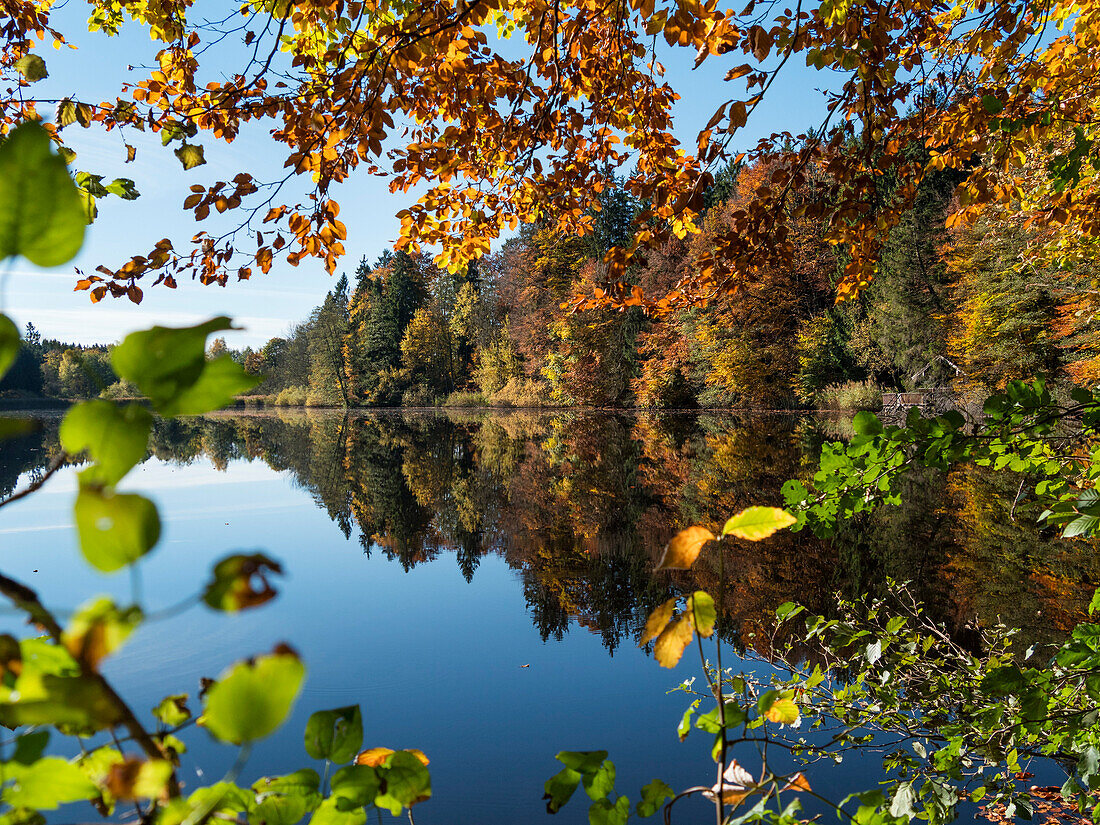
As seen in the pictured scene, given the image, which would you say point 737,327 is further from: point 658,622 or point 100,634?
point 100,634

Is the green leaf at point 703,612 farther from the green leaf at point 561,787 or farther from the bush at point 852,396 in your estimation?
the bush at point 852,396

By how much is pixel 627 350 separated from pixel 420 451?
54.4ft

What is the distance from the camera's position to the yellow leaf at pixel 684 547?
1.66 ft

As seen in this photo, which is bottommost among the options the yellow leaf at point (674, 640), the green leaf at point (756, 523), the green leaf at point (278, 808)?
the green leaf at point (278, 808)

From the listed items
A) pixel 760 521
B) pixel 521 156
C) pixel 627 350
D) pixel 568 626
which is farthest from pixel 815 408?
pixel 760 521

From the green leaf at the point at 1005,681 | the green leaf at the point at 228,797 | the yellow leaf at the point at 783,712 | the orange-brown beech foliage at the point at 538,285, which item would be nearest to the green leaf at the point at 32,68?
the green leaf at the point at 228,797

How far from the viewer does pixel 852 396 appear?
21641 millimetres

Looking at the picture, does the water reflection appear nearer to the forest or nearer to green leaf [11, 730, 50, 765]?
the forest

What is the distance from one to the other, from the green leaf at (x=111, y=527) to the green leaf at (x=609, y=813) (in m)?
0.60

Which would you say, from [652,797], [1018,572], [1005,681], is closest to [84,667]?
[652,797]

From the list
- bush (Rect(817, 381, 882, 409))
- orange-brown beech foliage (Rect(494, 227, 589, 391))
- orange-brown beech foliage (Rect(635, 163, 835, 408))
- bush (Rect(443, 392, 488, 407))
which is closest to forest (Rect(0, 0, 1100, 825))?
bush (Rect(817, 381, 882, 409))

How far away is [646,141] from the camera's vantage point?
3.11m

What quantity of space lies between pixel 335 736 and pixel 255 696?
244 mm

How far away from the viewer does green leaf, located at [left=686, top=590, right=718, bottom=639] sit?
0.55m
